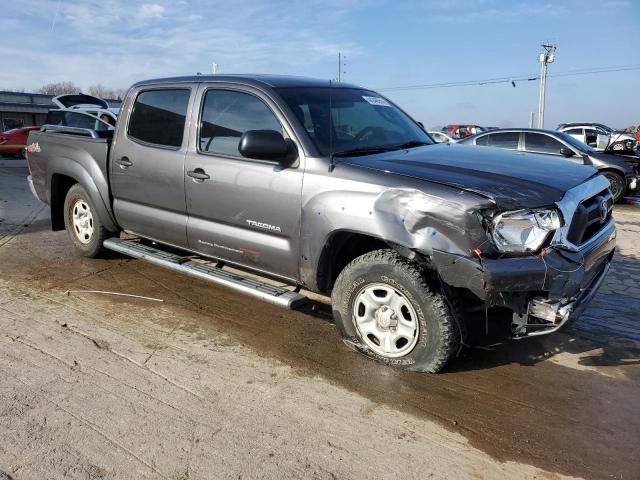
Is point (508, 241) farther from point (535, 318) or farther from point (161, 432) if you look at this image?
point (161, 432)

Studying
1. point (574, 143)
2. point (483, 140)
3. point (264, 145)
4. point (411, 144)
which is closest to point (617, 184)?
point (574, 143)

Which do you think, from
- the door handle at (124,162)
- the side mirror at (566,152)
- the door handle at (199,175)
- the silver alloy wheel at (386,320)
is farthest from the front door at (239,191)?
the side mirror at (566,152)

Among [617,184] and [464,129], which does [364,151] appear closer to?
[617,184]

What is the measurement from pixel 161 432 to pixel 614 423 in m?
2.53

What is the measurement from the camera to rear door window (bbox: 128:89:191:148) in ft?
15.7

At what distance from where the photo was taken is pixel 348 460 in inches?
107

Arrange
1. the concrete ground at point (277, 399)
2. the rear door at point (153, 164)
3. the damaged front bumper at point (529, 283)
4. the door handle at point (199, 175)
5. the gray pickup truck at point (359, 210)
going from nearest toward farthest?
the concrete ground at point (277, 399) < the damaged front bumper at point (529, 283) < the gray pickup truck at point (359, 210) < the door handle at point (199, 175) < the rear door at point (153, 164)

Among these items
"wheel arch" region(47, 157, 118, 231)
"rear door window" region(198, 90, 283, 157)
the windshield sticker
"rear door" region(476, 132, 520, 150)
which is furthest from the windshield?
"rear door" region(476, 132, 520, 150)

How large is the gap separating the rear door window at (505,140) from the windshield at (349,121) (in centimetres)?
739

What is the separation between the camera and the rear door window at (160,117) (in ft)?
15.7

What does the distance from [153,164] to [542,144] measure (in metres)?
8.85

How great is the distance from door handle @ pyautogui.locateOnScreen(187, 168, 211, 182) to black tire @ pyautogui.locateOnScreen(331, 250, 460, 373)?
1470 millimetres

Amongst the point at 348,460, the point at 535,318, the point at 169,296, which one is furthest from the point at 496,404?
the point at 169,296

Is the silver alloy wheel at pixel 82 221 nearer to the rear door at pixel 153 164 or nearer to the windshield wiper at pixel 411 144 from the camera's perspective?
the rear door at pixel 153 164
